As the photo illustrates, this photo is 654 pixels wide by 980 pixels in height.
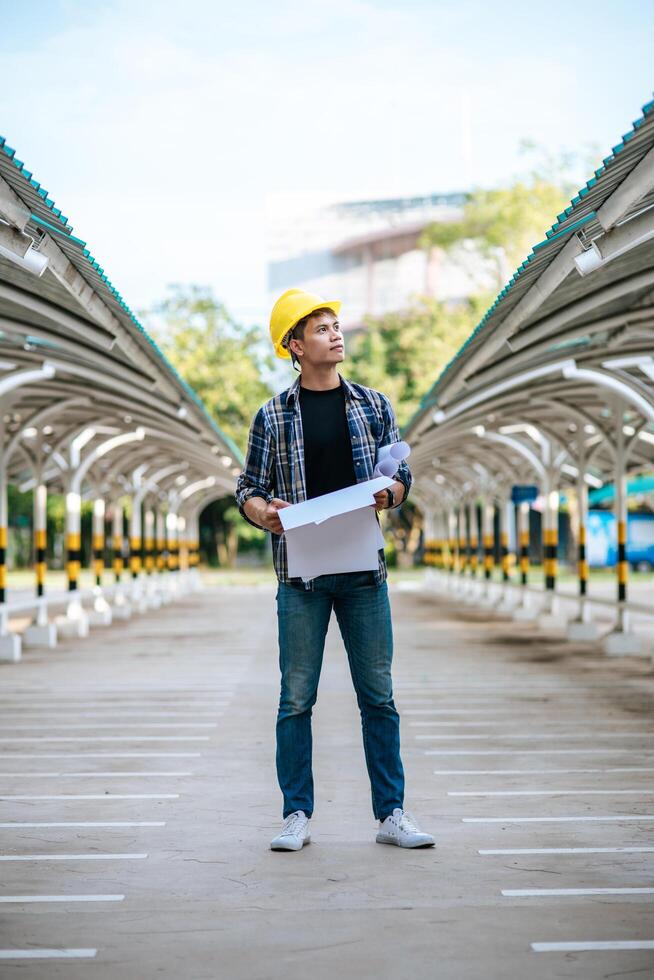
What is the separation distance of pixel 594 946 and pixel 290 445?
2.11 metres

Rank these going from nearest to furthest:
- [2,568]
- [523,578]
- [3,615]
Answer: [3,615] < [2,568] < [523,578]

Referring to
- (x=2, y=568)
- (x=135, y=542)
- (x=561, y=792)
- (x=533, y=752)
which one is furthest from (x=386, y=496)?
(x=135, y=542)

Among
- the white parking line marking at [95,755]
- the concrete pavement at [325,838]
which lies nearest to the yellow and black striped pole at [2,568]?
the concrete pavement at [325,838]

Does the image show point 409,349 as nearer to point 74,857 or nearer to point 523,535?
point 523,535

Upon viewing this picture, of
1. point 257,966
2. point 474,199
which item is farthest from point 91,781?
point 474,199

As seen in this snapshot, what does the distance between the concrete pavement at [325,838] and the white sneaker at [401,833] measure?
43 millimetres

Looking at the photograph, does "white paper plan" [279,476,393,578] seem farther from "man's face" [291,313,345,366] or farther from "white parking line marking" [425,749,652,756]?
"white parking line marking" [425,749,652,756]

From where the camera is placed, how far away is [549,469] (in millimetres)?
20719

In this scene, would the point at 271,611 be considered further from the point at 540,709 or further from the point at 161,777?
the point at 161,777

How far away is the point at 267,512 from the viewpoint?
Result: 186 inches

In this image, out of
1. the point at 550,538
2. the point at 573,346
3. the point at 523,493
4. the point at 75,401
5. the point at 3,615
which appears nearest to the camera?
the point at 573,346

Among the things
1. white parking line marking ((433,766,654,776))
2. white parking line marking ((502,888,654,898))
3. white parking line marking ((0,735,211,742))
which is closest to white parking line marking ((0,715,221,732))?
white parking line marking ((0,735,211,742))

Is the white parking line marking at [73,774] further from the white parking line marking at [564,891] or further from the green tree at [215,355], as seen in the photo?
the green tree at [215,355]

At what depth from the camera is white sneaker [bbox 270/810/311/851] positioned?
15.9ft
